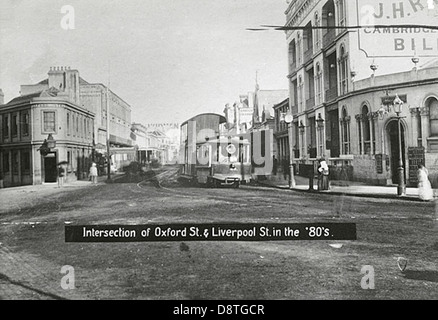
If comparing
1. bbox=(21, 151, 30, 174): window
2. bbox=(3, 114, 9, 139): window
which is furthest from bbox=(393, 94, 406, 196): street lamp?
bbox=(3, 114, 9, 139): window

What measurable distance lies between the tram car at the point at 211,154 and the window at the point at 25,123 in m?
1.63

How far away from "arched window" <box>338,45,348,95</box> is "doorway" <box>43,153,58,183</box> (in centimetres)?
330

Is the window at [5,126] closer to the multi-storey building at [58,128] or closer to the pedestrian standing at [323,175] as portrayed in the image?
the multi-storey building at [58,128]

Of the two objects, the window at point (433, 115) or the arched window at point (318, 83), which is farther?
the arched window at point (318, 83)

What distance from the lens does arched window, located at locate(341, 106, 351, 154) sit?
12.5 feet

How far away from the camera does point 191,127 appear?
365cm

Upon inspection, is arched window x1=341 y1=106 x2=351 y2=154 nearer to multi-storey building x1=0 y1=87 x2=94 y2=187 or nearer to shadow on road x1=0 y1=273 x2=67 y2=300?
multi-storey building x1=0 y1=87 x2=94 y2=187

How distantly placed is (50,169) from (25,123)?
56 centimetres

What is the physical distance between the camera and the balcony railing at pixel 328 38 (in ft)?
11.9
